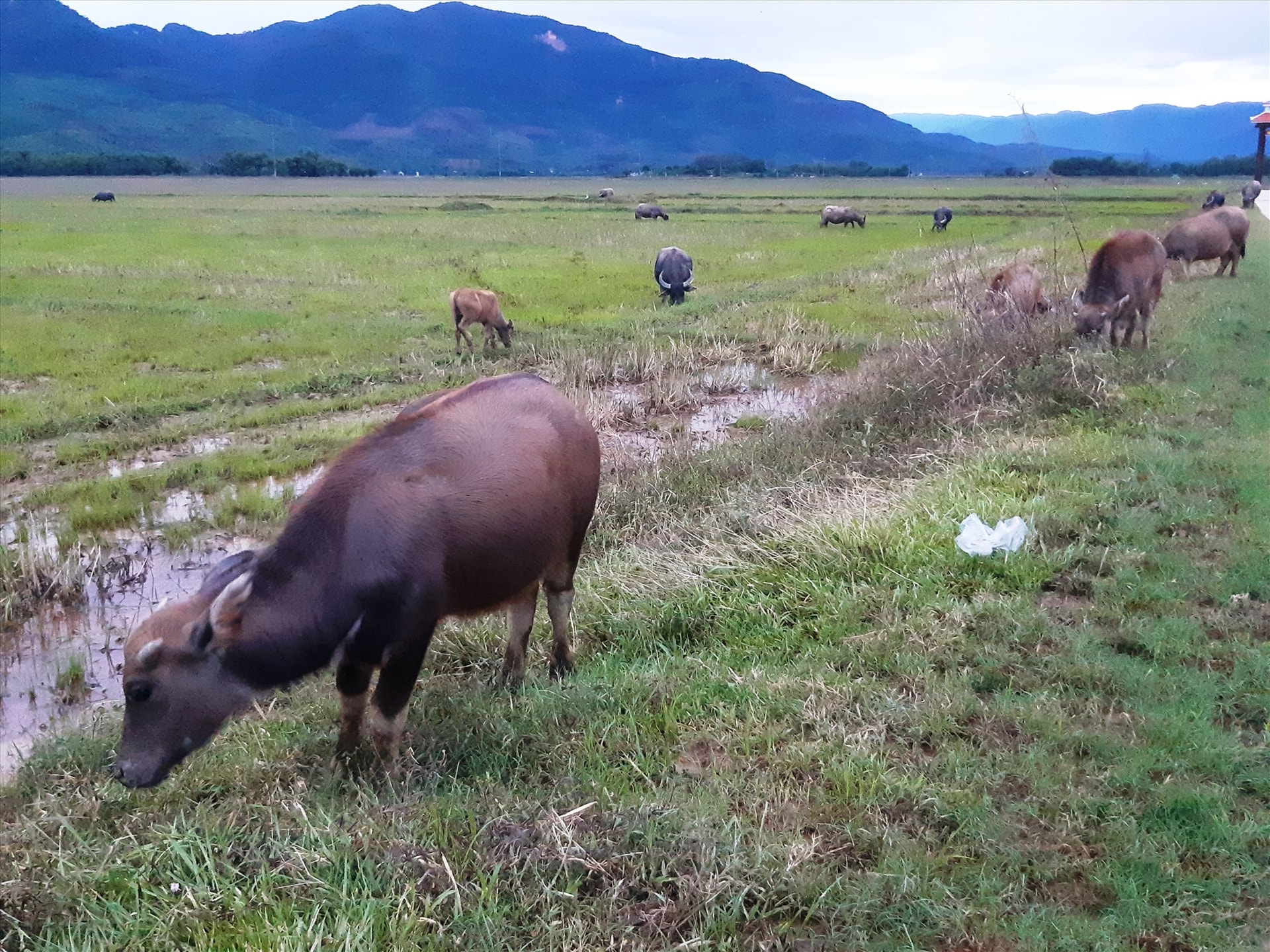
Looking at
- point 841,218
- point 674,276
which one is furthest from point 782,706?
point 841,218

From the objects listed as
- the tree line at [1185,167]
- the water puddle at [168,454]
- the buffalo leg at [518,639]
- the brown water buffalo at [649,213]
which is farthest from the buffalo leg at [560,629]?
the tree line at [1185,167]

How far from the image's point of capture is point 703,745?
3.80 m

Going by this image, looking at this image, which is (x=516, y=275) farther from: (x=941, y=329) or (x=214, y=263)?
(x=941, y=329)

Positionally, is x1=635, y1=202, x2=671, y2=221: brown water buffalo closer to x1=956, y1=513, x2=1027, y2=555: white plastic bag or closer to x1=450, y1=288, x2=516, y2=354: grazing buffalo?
x1=450, y1=288, x2=516, y2=354: grazing buffalo

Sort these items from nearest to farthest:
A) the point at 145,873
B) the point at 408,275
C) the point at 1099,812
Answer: the point at 145,873
the point at 1099,812
the point at 408,275

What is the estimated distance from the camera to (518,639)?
458 centimetres

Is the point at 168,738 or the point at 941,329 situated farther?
the point at 941,329

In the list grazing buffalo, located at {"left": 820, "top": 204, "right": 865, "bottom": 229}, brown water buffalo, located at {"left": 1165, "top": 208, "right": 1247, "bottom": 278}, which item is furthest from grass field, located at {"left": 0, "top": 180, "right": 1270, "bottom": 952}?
grazing buffalo, located at {"left": 820, "top": 204, "right": 865, "bottom": 229}

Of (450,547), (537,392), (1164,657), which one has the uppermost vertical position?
(537,392)

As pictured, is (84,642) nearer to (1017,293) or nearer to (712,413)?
(712,413)

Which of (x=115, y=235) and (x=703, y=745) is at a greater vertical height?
(x=115, y=235)

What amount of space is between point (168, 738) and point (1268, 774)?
153 inches

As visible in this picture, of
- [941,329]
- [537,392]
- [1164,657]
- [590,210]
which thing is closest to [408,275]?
[941,329]

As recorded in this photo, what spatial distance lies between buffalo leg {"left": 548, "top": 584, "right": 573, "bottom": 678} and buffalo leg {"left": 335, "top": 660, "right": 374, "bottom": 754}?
3.58 ft
